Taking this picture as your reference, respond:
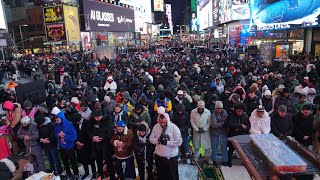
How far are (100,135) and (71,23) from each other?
1956 inches

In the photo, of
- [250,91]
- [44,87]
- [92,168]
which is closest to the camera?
[92,168]

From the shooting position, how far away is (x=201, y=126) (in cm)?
668

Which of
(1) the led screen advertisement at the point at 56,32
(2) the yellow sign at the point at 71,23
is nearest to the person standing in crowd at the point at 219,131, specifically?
(1) the led screen advertisement at the point at 56,32

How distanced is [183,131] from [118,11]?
260 feet

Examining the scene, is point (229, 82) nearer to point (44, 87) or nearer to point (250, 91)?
point (250, 91)

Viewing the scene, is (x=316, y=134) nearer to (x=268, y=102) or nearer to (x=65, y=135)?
A: (x=268, y=102)

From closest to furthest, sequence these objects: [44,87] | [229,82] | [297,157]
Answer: [297,157]
[229,82]
[44,87]

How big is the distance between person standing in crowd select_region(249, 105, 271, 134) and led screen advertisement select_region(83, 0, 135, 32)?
60.4 meters

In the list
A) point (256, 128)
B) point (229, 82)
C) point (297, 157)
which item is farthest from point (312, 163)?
point (229, 82)

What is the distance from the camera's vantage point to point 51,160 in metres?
6.77

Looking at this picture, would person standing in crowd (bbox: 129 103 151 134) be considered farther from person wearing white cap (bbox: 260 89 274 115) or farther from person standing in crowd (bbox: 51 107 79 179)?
person wearing white cap (bbox: 260 89 274 115)

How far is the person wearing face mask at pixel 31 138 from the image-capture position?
6.32 metres

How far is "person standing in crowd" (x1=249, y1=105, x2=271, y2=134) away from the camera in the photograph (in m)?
6.02

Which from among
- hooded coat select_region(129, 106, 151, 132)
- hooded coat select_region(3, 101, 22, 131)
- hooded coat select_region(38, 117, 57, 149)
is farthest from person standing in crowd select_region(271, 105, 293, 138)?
hooded coat select_region(3, 101, 22, 131)
